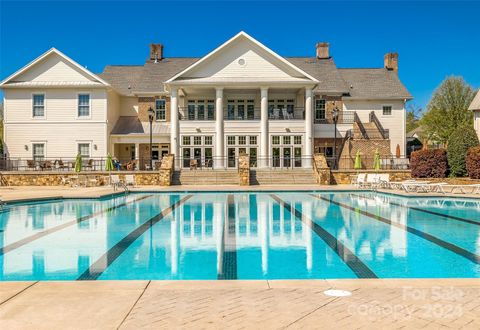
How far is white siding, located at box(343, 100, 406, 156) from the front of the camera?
127ft

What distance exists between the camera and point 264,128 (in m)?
33.7

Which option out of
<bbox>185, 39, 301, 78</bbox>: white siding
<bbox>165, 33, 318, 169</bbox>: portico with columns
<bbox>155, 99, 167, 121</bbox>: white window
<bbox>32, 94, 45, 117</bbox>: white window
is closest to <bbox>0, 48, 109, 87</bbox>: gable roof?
<bbox>32, 94, 45, 117</bbox>: white window

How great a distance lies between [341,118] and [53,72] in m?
23.3

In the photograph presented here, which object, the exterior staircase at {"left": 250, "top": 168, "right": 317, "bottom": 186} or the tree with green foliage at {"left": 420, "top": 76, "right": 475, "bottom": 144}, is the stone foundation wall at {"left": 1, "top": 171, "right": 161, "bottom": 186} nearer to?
the exterior staircase at {"left": 250, "top": 168, "right": 317, "bottom": 186}

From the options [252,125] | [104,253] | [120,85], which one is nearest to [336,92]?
[252,125]

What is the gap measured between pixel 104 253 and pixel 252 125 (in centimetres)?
2607

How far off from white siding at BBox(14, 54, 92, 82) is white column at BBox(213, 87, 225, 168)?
10.2 meters

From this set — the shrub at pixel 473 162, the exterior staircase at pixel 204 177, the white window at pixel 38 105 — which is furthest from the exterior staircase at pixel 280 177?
the white window at pixel 38 105

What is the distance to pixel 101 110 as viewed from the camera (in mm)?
34688

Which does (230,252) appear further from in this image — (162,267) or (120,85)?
(120,85)

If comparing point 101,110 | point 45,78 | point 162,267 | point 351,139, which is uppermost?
point 45,78

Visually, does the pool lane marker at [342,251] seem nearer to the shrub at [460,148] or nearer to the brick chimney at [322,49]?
the shrub at [460,148]

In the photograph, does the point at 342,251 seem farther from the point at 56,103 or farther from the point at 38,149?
the point at 38,149

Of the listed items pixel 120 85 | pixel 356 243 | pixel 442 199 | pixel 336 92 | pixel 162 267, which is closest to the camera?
pixel 162 267
